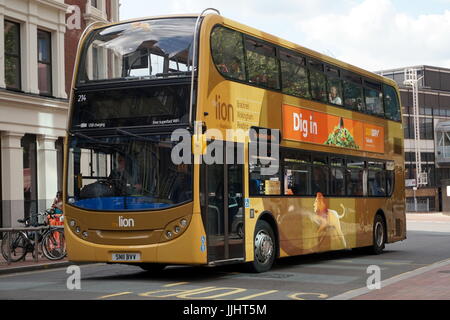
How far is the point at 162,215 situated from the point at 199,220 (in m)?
0.62

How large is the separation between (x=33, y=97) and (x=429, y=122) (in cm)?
6344

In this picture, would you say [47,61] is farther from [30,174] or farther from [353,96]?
[353,96]

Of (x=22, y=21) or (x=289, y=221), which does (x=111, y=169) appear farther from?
(x=22, y=21)

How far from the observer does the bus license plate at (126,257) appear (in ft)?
45.0

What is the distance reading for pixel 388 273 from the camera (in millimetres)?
15789

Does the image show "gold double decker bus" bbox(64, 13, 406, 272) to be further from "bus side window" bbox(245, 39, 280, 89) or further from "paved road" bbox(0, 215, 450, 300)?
"paved road" bbox(0, 215, 450, 300)

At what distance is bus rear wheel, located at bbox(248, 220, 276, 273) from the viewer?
15438 millimetres

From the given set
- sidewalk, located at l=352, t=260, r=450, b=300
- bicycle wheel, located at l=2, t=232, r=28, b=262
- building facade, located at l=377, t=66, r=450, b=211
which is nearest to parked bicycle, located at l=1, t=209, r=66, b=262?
bicycle wheel, located at l=2, t=232, r=28, b=262

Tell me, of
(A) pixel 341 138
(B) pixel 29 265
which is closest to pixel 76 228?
(B) pixel 29 265

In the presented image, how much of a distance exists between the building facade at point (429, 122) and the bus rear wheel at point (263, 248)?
6548 cm

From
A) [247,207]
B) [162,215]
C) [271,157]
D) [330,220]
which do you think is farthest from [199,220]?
[330,220]

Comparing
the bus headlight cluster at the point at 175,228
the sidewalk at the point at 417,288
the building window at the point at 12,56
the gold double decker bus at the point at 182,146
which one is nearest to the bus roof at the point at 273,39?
the gold double decker bus at the point at 182,146

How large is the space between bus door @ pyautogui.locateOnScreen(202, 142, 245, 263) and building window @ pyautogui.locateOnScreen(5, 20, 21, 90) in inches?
582

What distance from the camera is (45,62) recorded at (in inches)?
1166
